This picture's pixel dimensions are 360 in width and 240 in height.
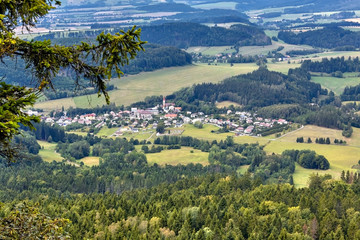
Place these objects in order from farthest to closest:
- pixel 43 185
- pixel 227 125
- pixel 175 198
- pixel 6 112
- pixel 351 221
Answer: pixel 227 125 < pixel 43 185 < pixel 175 198 < pixel 351 221 < pixel 6 112

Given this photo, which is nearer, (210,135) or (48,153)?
(48,153)

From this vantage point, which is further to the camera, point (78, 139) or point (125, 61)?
point (78, 139)

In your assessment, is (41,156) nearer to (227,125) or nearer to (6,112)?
(227,125)

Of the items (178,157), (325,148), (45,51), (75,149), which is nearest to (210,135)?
(178,157)

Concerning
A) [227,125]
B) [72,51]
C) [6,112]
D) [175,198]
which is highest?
[72,51]

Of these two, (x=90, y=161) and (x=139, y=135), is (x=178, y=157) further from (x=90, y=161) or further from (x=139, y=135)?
(x=139, y=135)

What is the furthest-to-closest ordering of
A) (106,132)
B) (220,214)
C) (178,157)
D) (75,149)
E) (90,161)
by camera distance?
(106,132)
(75,149)
(90,161)
(178,157)
(220,214)

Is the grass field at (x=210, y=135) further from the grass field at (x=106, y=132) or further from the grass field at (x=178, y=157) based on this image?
the grass field at (x=106, y=132)

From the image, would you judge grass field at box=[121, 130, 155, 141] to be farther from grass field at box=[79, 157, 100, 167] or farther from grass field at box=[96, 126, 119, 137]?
grass field at box=[79, 157, 100, 167]

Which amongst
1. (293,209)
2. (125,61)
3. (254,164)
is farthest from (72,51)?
(254,164)
